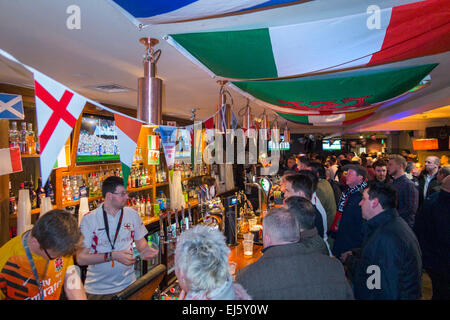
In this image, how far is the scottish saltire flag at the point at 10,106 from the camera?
3.14 metres

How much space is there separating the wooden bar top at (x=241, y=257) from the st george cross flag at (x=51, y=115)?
1.80m

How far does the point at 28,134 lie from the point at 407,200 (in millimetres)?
5121

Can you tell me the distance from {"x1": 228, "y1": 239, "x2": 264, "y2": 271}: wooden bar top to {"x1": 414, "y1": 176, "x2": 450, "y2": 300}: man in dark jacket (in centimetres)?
183

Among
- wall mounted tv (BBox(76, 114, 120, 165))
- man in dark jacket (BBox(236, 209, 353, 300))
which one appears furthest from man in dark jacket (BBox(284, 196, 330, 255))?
wall mounted tv (BBox(76, 114, 120, 165))

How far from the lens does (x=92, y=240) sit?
8.30 ft

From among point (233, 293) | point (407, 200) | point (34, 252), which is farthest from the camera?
point (407, 200)

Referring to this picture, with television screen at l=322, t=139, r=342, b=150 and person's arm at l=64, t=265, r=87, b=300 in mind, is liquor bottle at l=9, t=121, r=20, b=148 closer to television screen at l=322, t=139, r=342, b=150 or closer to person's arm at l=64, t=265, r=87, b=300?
person's arm at l=64, t=265, r=87, b=300

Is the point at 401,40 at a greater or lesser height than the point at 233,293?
greater

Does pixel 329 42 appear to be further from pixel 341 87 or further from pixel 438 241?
pixel 438 241

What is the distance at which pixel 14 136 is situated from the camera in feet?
11.6

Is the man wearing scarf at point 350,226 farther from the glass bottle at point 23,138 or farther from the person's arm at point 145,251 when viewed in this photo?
the glass bottle at point 23,138
